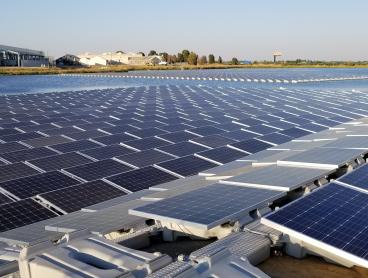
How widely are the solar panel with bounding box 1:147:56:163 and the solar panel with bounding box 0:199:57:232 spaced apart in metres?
5.61

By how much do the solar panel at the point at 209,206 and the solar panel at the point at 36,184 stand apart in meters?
6.27

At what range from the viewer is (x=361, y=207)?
8.95 meters

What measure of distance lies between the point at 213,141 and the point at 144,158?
5127 millimetres

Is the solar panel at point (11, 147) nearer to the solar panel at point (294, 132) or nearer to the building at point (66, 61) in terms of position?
the solar panel at point (294, 132)

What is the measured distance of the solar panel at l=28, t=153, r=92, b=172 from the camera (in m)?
16.9

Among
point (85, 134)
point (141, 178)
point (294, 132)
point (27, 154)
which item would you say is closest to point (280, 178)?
point (141, 178)

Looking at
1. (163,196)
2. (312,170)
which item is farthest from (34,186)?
(312,170)

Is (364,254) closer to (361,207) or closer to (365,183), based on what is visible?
(361,207)

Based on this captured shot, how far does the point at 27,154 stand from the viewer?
744 inches

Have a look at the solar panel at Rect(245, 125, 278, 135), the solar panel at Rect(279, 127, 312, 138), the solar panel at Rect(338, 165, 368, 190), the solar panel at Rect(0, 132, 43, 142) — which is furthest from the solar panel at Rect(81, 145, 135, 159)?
the solar panel at Rect(338, 165, 368, 190)

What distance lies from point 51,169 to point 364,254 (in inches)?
509

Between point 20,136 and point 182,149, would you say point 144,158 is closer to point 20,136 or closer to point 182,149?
point 182,149

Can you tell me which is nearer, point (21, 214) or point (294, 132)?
point (21, 214)

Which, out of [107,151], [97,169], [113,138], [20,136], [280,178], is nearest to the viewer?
[280,178]
